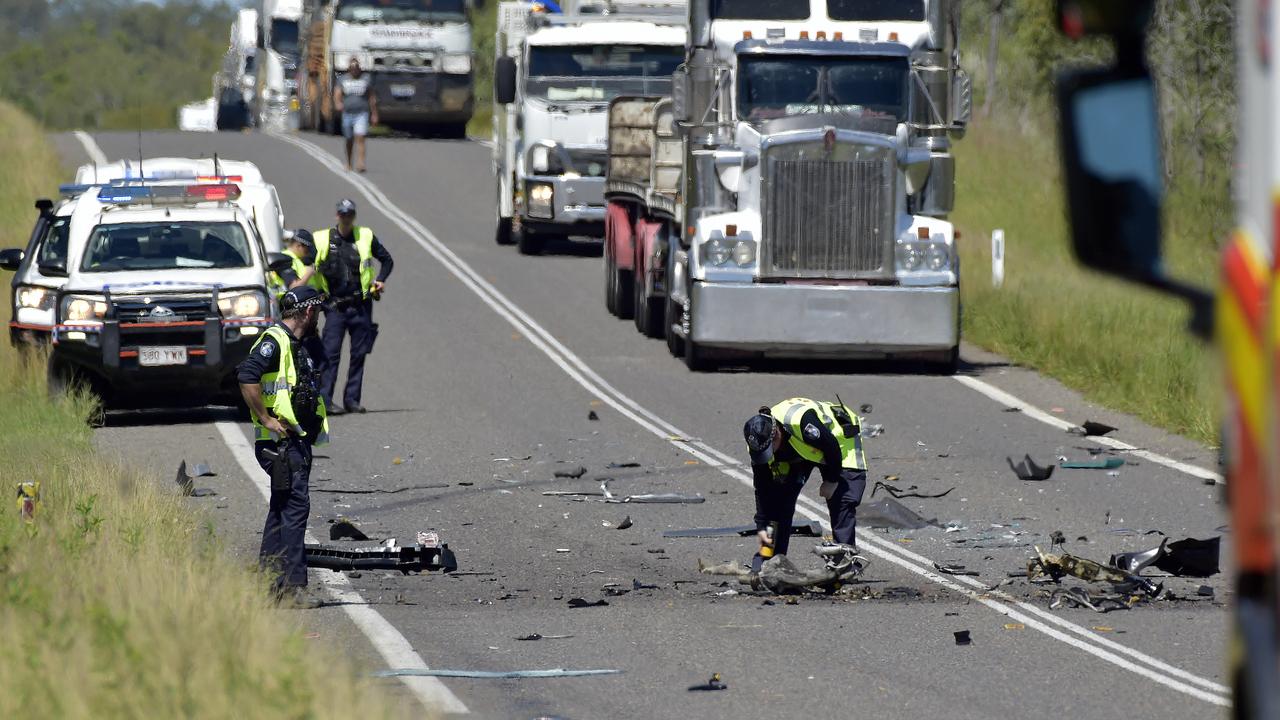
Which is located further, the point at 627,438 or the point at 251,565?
the point at 627,438

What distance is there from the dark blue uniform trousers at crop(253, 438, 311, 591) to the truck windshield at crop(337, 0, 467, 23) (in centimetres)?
3101

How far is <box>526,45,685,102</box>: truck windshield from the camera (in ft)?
93.7

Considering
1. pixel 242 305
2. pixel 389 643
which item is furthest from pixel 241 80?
pixel 389 643

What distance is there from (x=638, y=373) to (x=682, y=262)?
3.95 ft

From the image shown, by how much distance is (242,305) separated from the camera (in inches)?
697

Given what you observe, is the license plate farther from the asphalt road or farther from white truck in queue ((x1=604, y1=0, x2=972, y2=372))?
white truck in queue ((x1=604, y1=0, x2=972, y2=372))

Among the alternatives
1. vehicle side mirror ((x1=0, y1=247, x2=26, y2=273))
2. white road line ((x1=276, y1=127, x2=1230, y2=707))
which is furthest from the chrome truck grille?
vehicle side mirror ((x1=0, y1=247, x2=26, y2=273))

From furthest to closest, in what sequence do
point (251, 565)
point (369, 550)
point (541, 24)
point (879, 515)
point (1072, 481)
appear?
point (541, 24) < point (1072, 481) < point (879, 515) < point (369, 550) < point (251, 565)

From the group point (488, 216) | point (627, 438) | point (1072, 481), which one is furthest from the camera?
point (488, 216)

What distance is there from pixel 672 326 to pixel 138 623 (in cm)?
1489

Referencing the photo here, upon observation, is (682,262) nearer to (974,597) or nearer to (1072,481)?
(1072,481)

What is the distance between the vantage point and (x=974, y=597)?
11125 millimetres

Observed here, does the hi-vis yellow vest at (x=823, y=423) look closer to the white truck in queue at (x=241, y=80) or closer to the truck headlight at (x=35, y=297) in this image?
the truck headlight at (x=35, y=297)

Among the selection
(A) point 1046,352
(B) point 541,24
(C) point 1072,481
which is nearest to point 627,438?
(C) point 1072,481
